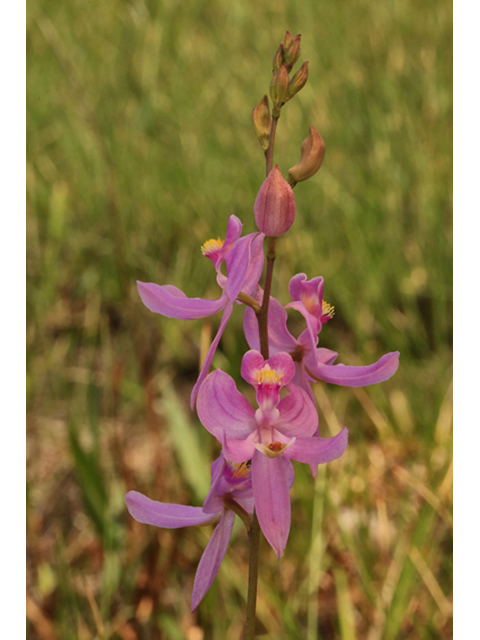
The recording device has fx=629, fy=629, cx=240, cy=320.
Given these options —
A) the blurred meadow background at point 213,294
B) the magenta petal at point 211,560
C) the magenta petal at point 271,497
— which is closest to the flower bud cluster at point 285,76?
the magenta petal at point 271,497

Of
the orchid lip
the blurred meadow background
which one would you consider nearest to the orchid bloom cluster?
the orchid lip

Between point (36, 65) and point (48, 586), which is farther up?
point (36, 65)

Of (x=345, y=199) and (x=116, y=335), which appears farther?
(x=345, y=199)

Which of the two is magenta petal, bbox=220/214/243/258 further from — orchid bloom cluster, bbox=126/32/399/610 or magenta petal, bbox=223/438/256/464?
magenta petal, bbox=223/438/256/464

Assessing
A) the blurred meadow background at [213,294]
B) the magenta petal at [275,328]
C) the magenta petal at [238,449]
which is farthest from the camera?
the blurred meadow background at [213,294]

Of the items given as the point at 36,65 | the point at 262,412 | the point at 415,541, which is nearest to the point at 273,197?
the point at 262,412

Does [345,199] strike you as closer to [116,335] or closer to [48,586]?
[116,335]

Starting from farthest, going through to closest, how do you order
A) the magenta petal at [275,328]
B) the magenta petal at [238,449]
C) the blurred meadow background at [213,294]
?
the blurred meadow background at [213,294]
the magenta petal at [275,328]
the magenta petal at [238,449]

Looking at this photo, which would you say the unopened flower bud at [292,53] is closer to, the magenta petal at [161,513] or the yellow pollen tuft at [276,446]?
the yellow pollen tuft at [276,446]
